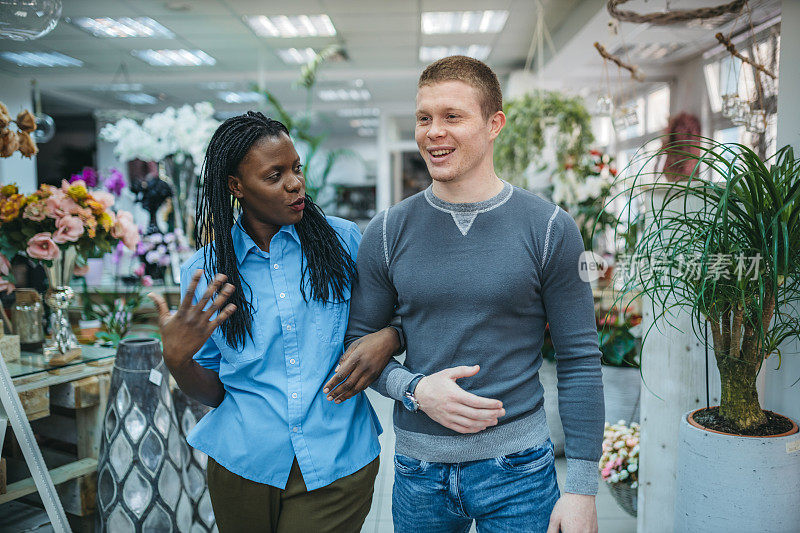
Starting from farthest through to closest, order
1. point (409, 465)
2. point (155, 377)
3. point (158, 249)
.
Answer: point (158, 249), point (155, 377), point (409, 465)

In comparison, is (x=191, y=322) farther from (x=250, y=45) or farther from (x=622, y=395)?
(x=250, y=45)

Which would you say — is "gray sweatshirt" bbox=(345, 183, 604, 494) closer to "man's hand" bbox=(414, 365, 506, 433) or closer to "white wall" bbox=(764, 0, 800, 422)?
"man's hand" bbox=(414, 365, 506, 433)

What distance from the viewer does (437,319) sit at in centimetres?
111

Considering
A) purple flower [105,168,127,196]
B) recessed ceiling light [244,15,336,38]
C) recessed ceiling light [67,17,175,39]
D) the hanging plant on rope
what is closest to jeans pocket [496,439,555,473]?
the hanging plant on rope

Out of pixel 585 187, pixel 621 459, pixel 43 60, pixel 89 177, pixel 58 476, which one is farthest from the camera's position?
pixel 43 60

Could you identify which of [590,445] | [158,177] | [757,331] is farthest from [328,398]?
[158,177]

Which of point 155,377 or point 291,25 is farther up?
point 291,25

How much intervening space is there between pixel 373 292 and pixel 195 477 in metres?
1.27

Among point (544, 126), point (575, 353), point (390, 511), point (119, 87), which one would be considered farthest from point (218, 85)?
point (575, 353)

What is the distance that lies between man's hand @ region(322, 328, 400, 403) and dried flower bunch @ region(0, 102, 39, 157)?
144cm

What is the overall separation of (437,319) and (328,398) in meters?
0.25

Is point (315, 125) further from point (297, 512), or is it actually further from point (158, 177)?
point (297, 512)

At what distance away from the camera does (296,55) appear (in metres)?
6.66

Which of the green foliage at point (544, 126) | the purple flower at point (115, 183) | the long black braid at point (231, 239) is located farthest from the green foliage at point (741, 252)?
the purple flower at point (115, 183)
